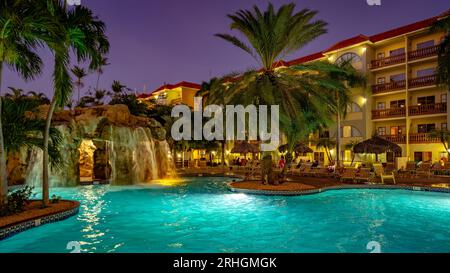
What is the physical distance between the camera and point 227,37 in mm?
15852

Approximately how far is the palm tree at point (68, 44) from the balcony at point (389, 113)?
31012mm

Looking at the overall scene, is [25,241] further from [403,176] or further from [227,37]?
[403,176]

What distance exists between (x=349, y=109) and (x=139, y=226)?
107ft

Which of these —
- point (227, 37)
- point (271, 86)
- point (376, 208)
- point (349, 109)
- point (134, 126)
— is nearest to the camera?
point (376, 208)

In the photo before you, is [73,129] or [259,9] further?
[73,129]

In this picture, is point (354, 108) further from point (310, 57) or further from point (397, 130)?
point (310, 57)

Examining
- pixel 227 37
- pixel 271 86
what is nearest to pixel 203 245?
pixel 271 86

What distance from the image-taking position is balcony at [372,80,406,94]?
1273 inches

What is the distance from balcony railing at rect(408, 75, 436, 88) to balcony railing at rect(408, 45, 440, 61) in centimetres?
208

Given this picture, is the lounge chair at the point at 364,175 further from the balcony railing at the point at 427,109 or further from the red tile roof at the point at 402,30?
the red tile roof at the point at 402,30

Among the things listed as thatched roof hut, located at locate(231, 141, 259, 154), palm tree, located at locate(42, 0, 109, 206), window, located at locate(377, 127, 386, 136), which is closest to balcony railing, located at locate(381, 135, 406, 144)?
window, located at locate(377, 127, 386, 136)

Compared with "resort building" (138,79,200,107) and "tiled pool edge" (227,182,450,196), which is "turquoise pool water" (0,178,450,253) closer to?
"tiled pool edge" (227,182,450,196)

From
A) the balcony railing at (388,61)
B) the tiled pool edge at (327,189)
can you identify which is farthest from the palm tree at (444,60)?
the balcony railing at (388,61)

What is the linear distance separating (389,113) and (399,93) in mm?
2448
